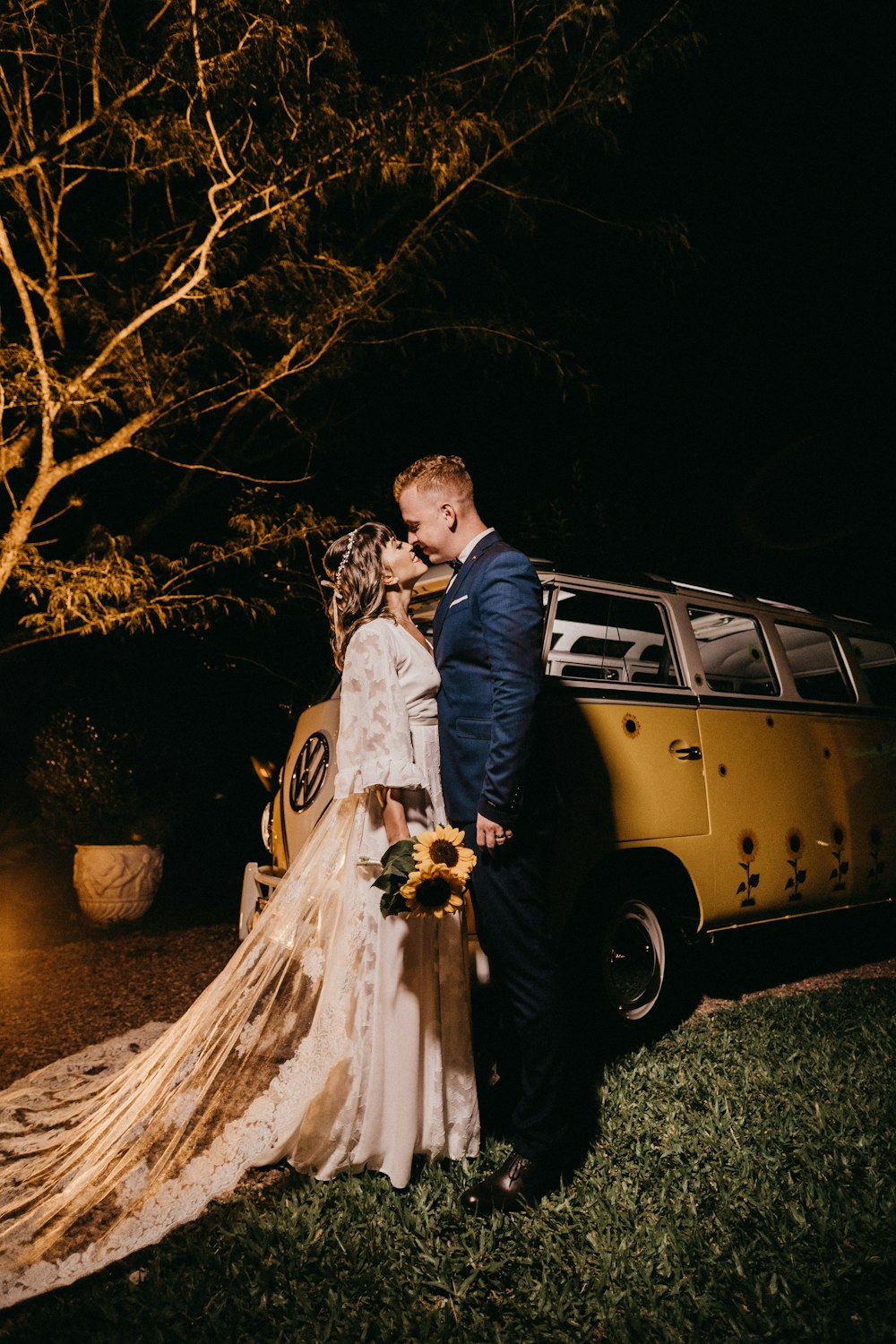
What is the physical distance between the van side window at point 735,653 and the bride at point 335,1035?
7.64 ft

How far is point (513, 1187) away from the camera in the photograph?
2.52 metres

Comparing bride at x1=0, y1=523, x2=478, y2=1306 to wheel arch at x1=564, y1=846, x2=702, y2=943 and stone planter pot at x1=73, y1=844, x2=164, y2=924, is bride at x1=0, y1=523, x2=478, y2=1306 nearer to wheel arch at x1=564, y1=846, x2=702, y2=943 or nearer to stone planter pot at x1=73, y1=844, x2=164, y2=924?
wheel arch at x1=564, y1=846, x2=702, y2=943

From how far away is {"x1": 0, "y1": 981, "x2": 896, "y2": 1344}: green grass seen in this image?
212 cm

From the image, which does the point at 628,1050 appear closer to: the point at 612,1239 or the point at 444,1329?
the point at 612,1239

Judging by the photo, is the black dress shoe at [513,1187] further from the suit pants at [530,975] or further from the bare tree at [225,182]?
the bare tree at [225,182]

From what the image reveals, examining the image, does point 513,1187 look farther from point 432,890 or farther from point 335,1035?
point 432,890

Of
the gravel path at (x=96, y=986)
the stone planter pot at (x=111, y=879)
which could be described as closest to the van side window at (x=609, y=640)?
the gravel path at (x=96, y=986)

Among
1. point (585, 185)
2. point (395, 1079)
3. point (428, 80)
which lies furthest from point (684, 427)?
point (395, 1079)

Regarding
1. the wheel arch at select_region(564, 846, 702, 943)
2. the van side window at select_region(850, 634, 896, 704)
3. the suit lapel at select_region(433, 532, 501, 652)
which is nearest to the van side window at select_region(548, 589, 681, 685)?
the wheel arch at select_region(564, 846, 702, 943)

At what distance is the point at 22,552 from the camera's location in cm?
585

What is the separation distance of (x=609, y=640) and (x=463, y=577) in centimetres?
158

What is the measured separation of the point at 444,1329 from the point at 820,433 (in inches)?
512

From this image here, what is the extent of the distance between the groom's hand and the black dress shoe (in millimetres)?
1009

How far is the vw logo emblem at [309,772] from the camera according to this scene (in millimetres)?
3836
